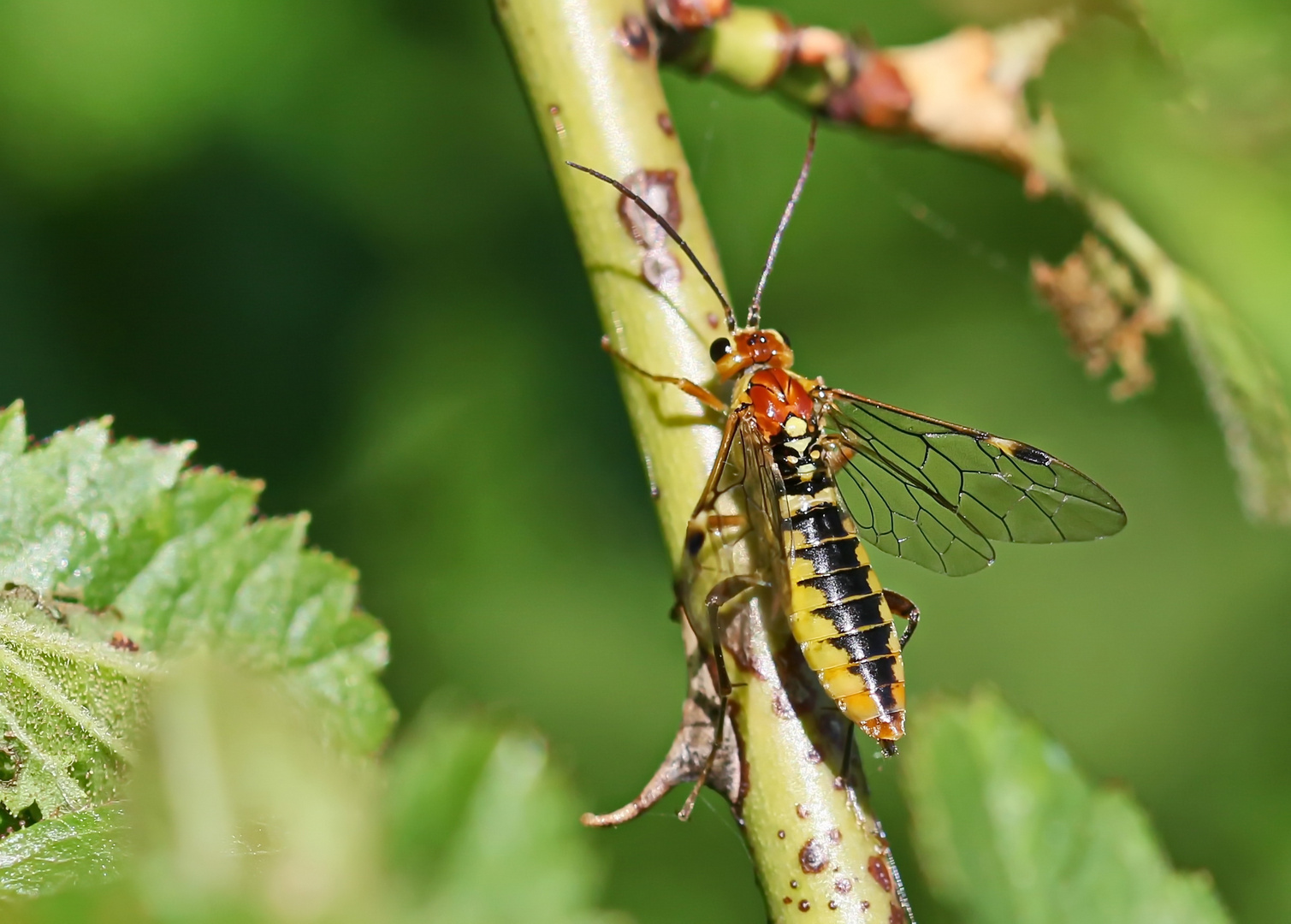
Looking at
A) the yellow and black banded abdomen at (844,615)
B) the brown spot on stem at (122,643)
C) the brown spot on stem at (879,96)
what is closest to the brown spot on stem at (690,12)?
the brown spot on stem at (879,96)

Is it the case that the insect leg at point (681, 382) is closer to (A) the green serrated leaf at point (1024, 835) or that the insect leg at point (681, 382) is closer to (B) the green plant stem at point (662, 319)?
(B) the green plant stem at point (662, 319)

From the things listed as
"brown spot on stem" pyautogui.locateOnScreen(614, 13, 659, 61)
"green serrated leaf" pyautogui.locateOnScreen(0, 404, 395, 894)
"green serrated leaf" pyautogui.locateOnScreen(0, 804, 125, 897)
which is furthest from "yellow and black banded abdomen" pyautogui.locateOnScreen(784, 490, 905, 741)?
"green serrated leaf" pyautogui.locateOnScreen(0, 804, 125, 897)

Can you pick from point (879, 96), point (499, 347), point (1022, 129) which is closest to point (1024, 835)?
point (879, 96)

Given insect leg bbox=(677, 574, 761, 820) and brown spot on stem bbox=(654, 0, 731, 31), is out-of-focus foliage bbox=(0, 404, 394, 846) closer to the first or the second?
insect leg bbox=(677, 574, 761, 820)

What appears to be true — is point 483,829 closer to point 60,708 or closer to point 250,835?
point 250,835

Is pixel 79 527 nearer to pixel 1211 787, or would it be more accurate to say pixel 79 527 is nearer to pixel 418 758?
pixel 418 758

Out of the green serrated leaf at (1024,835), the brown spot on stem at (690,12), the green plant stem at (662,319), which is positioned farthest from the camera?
the brown spot on stem at (690,12)

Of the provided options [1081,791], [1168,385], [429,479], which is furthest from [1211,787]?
[1081,791]
